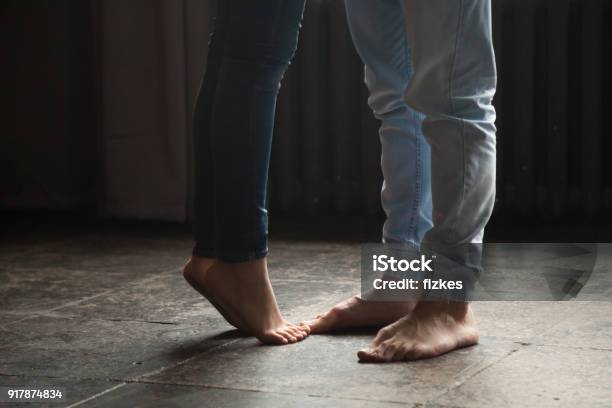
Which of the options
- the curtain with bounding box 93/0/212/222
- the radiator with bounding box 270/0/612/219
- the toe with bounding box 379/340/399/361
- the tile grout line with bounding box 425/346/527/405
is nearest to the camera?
the tile grout line with bounding box 425/346/527/405

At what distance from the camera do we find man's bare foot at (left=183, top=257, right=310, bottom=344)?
145 cm

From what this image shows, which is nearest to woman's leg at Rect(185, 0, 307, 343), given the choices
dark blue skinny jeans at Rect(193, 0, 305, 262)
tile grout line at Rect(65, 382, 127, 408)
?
dark blue skinny jeans at Rect(193, 0, 305, 262)

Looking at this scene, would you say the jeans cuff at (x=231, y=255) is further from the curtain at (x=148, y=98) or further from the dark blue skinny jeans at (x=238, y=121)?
the curtain at (x=148, y=98)

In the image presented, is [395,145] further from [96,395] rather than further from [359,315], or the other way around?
[96,395]

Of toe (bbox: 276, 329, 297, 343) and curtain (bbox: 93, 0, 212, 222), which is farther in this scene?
curtain (bbox: 93, 0, 212, 222)

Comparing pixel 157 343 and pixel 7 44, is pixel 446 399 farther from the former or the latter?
pixel 7 44

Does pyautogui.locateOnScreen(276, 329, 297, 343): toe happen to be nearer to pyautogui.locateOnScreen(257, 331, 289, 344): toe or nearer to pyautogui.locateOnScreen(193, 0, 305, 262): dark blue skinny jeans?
pyautogui.locateOnScreen(257, 331, 289, 344): toe

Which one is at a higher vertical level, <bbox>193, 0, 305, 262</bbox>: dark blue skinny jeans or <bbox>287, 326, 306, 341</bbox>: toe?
<bbox>193, 0, 305, 262</bbox>: dark blue skinny jeans

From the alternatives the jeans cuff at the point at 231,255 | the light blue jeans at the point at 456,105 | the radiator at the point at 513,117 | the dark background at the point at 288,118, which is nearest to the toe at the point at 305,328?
the jeans cuff at the point at 231,255

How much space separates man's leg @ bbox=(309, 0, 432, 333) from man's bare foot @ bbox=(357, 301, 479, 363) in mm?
141

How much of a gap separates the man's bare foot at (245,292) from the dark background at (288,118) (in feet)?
3.85

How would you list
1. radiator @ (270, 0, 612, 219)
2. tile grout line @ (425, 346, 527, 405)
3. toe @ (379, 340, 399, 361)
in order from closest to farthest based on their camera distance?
tile grout line @ (425, 346, 527, 405)
toe @ (379, 340, 399, 361)
radiator @ (270, 0, 612, 219)

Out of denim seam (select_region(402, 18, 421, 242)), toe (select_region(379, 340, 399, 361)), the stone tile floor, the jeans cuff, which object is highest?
denim seam (select_region(402, 18, 421, 242))

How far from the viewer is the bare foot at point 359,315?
151cm
